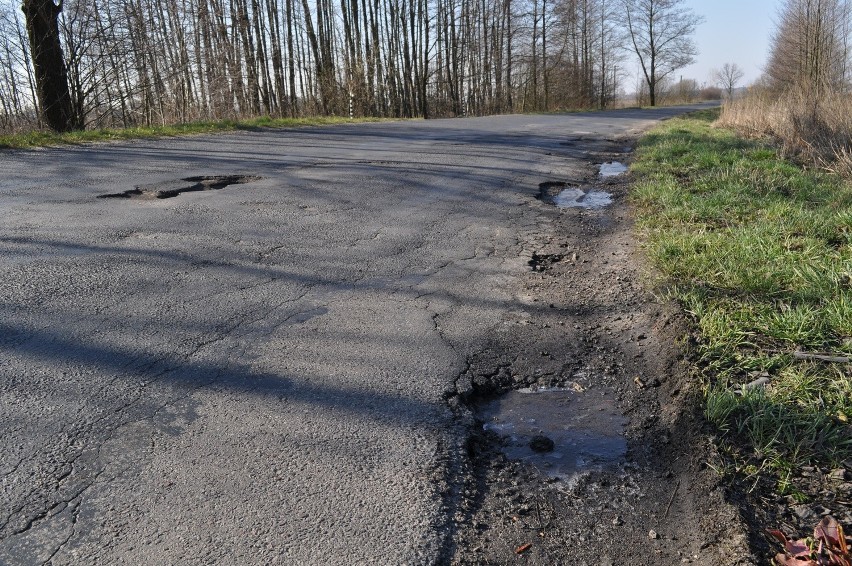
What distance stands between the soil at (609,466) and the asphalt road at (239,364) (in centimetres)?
14

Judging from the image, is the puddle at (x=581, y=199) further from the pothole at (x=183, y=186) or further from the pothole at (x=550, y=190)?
the pothole at (x=183, y=186)

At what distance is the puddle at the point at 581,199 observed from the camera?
21.4ft

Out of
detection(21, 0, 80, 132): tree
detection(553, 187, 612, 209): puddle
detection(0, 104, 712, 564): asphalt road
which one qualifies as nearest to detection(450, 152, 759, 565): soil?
detection(0, 104, 712, 564): asphalt road

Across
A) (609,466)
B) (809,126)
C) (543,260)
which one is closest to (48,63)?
(543,260)

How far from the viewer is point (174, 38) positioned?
2125 cm

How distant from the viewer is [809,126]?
10.1 m

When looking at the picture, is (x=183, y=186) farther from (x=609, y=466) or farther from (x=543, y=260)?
(x=609, y=466)

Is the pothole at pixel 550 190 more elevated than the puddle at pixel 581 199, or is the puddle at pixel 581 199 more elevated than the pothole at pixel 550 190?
the pothole at pixel 550 190

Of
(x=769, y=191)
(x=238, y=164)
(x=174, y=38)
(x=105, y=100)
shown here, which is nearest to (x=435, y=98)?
(x=174, y=38)

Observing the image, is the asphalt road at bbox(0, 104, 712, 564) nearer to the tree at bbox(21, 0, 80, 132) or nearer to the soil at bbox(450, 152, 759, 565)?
the soil at bbox(450, 152, 759, 565)

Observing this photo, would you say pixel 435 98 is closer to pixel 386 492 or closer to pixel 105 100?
pixel 105 100

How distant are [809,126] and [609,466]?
10.00m

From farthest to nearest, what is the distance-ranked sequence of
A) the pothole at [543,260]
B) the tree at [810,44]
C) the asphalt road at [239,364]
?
the tree at [810,44]
the pothole at [543,260]
the asphalt road at [239,364]

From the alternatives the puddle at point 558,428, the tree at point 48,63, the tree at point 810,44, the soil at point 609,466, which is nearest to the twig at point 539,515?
the soil at point 609,466
